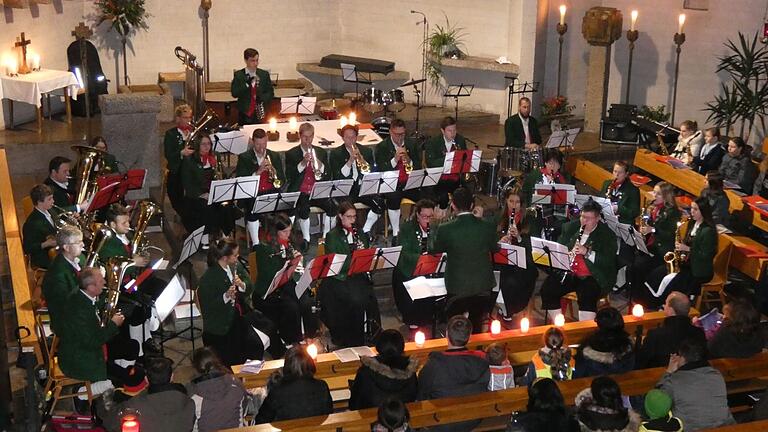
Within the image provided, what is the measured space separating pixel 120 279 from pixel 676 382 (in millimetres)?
4769

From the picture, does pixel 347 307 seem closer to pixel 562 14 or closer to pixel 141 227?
pixel 141 227

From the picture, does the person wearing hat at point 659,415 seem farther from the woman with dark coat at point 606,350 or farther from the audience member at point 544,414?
the woman with dark coat at point 606,350

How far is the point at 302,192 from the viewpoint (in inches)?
498

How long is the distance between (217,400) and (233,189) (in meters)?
4.06

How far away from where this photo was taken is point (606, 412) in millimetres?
7184

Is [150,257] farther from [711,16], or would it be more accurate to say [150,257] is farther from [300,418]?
[711,16]

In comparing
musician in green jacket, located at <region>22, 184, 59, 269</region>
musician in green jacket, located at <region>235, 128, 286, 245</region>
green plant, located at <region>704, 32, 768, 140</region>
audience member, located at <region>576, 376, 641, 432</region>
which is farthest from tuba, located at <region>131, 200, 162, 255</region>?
green plant, located at <region>704, 32, 768, 140</region>

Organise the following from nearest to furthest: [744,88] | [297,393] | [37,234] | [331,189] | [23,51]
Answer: [297,393], [37,234], [331,189], [23,51], [744,88]

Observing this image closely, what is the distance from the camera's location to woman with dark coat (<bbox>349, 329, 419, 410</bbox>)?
7971 mm

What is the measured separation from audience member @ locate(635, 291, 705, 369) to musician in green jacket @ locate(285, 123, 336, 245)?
4.64 m

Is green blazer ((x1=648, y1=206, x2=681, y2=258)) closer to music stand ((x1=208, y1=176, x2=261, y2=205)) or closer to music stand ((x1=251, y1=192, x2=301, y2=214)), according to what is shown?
music stand ((x1=251, y1=192, x2=301, y2=214))

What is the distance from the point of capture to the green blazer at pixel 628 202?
40.4 feet

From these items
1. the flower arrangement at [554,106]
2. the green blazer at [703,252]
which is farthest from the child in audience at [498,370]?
the flower arrangement at [554,106]

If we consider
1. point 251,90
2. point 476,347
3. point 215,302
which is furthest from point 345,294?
point 251,90
